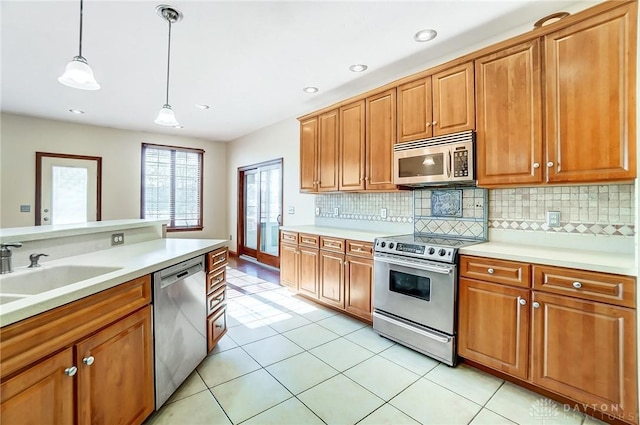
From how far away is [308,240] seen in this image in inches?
141

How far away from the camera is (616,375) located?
1587mm

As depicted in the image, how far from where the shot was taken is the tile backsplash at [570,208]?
1985 millimetres

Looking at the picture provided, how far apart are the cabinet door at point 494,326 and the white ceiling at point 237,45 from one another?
2058 mm

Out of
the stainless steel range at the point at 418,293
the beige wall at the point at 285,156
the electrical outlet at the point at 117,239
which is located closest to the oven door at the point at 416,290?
the stainless steel range at the point at 418,293

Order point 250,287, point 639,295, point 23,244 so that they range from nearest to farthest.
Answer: point 639,295 → point 23,244 → point 250,287

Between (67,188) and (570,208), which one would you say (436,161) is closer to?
(570,208)

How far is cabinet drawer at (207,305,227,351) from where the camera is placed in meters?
2.28

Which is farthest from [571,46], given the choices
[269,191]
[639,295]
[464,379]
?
[269,191]

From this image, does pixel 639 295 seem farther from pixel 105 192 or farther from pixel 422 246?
pixel 105 192

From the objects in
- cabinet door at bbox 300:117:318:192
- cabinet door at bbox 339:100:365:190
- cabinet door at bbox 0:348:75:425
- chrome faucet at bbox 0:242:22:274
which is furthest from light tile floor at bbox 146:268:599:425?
cabinet door at bbox 300:117:318:192

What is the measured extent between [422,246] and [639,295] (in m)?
1.22

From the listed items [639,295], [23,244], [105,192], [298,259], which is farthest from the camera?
[105,192]

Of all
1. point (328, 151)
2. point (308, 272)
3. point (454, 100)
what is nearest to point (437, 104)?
point (454, 100)

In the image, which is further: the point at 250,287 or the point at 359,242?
the point at 250,287
